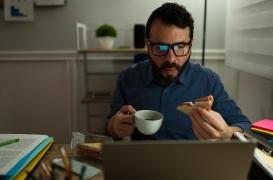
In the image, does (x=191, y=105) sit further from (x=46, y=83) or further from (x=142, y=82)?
(x=46, y=83)

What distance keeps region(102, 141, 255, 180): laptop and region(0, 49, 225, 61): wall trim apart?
5.70 ft

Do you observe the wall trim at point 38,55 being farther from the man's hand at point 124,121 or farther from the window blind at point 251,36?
the man's hand at point 124,121

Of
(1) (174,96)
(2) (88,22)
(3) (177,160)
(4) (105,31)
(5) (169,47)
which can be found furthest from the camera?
(2) (88,22)

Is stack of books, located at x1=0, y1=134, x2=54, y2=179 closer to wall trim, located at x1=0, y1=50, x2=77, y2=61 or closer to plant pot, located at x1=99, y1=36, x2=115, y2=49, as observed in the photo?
plant pot, located at x1=99, y1=36, x2=115, y2=49

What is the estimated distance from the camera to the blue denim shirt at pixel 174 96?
1.28m

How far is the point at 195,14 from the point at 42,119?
59.0 inches

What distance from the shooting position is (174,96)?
51.7 inches

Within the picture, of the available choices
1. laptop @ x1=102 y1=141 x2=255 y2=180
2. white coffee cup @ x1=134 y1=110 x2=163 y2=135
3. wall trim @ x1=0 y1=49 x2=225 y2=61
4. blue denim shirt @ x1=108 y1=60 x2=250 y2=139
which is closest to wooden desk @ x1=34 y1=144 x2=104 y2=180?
white coffee cup @ x1=134 y1=110 x2=163 y2=135

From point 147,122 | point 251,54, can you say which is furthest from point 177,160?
point 251,54

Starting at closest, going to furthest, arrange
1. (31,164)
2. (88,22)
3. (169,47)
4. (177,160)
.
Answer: (177,160), (31,164), (169,47), (88,22)

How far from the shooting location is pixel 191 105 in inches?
35.8

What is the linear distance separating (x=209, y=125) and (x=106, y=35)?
53.0 inches

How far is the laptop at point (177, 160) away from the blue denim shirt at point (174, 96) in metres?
0.67

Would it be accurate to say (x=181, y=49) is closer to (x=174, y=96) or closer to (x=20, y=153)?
(x=174, y=96)
